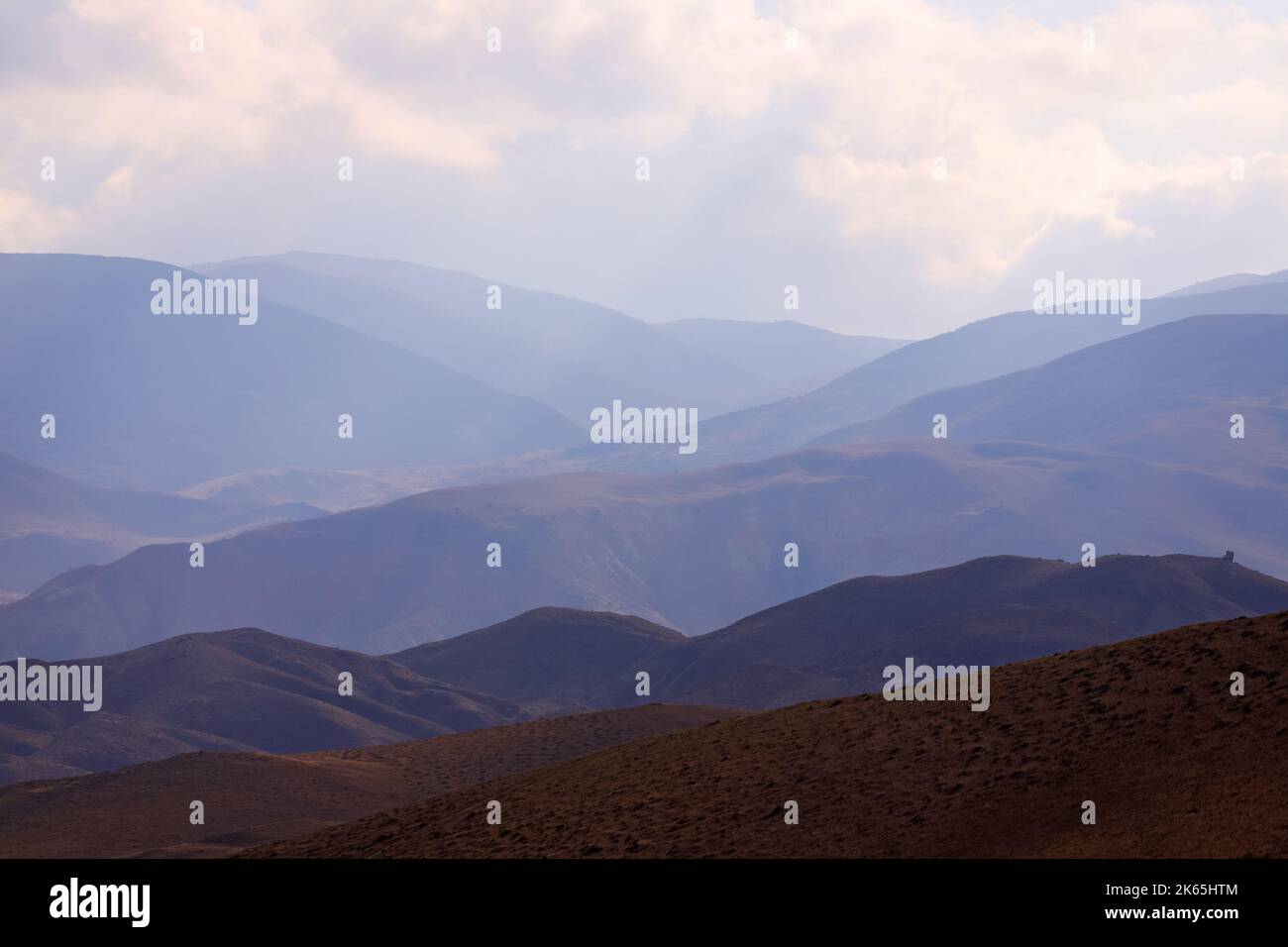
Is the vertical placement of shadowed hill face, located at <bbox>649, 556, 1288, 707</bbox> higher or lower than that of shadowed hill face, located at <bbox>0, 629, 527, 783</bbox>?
higher

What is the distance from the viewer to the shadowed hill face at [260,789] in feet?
156

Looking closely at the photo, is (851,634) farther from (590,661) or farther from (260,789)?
(260,789)

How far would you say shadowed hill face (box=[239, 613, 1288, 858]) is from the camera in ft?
77.6

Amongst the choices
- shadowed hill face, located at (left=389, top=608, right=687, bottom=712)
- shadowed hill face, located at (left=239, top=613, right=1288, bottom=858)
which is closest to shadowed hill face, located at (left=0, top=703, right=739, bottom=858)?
shadowed hill face, located at (left=239, top=613, right=1288, bottom=858)

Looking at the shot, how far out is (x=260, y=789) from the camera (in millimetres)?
53688

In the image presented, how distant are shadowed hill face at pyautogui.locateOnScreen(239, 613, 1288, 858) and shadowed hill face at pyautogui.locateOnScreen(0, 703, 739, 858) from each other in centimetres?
1108

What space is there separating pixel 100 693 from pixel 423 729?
79.4 feet

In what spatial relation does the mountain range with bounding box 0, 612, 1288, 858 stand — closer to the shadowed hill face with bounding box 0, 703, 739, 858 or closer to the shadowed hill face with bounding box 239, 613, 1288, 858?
the shadowed hill face with bounding box 239, 613, 1288, 858

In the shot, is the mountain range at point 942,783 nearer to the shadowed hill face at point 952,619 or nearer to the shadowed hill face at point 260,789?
the shadowed hill face at point 260,789

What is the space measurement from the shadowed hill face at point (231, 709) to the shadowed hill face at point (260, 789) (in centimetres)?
3133

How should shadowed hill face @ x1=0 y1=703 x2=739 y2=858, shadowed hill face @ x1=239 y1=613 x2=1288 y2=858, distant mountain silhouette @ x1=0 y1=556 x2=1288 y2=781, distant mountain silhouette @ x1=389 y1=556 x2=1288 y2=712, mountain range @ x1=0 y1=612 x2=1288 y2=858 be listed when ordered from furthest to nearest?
distant mountain silhouette @ x1=389 y1=556 x2=1288 y2=712
distant mountain silhouette @ x1=0 y1=556 x2=1288 y2=781
shadowed hill face @ x1=0 y1=703 x2=739 y2=858
mountain range @ x1=0 y1=612 x2=1288 y2=858
shadowed hill face @ x1=239 y1=613 x2=1288 y2=858

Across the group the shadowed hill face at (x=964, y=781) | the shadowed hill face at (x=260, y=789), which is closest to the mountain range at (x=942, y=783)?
the shadowed hill face at (x=964, y=781)
